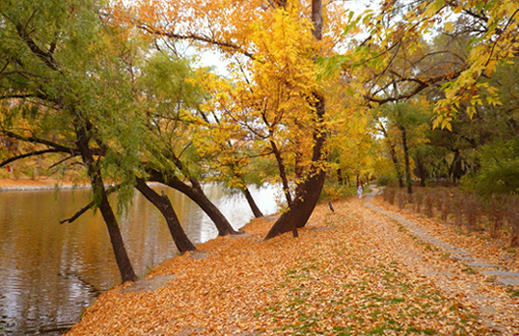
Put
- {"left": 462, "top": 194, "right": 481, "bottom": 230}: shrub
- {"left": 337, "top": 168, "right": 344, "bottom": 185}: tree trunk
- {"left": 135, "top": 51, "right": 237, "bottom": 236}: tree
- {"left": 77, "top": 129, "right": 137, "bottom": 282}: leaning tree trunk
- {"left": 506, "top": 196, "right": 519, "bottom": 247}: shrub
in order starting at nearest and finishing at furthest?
{"left": 506, "top": 196, "right": 519, "bottom": 247}: shrub
{"left": 77, "top": 129, "right": 137, "bottom": 282}: leaning tree trunk
{"left": 462, "top": 194, "right": 481, "bottom": 230}: shrub
{"left": 135, "top": 51, "right": 237, "bottom": 236}: tree
{"left": 337, "top": 168, "right": 344, "bottom": 185}: tree trunk

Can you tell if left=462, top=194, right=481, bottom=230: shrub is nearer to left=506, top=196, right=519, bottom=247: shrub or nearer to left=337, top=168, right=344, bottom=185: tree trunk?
left=506, top=196, right=519, bottom=247: shrub

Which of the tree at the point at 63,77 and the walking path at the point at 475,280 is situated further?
the tree at the point at 63,77

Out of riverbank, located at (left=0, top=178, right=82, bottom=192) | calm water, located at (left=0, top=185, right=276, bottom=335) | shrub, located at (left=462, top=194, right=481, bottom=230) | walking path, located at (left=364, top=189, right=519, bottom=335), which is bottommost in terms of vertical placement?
calm water, located at (left=0, top=185, right=276, bottom=335)

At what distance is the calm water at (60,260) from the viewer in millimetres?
8342

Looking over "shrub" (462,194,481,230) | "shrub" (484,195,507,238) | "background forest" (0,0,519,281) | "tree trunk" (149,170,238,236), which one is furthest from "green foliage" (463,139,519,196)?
"tree trunk" (149,170,238,236)

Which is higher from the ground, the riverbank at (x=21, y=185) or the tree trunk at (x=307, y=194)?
the riverbank at (x=21, y=185)

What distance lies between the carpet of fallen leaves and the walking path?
18mm

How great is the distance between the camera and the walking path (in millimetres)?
4391

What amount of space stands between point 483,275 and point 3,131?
1091cm

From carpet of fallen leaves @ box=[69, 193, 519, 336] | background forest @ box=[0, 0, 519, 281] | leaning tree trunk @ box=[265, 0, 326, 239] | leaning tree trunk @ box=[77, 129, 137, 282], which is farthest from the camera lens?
leaning tree trunk @ box=[265, 0, 326, 239]

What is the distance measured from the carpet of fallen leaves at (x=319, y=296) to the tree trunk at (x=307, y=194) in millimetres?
1115

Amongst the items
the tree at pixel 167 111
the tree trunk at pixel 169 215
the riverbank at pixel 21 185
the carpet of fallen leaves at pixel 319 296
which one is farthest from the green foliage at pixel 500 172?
the riverbank at pixel 21 185

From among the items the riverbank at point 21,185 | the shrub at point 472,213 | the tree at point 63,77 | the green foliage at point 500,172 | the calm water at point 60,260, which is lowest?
the calm water at point 60,260

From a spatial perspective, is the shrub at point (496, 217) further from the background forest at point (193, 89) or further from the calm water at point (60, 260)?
the calm water at point (60, 260)
